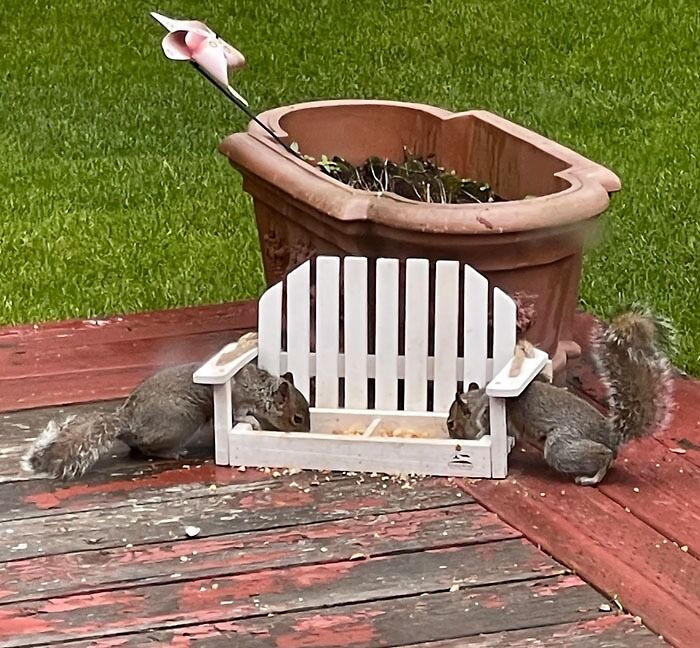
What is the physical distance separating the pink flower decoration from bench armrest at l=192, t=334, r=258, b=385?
21.3 inches

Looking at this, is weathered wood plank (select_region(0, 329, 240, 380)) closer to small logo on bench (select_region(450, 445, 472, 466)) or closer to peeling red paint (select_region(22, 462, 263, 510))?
peeling red paint (select_region(22, 462, 263, 510))

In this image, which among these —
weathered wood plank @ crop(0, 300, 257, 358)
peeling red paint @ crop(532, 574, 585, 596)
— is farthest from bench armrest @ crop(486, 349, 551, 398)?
weathered wood plank @ crop(0, 300, 257, 358)

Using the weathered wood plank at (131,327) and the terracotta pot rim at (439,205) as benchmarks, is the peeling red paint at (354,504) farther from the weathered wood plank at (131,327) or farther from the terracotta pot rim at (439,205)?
the weathered wood plank at (131,327)

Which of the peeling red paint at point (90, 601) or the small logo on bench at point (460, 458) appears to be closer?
the peeling red paint at point (90, 601)

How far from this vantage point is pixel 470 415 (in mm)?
2611

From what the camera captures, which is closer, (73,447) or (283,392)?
(73,447)

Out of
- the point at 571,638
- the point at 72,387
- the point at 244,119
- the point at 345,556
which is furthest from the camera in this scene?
the point at 244,119

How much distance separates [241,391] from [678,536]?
918 mm

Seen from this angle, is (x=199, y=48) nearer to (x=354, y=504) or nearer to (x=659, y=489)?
(x=354, y=504)

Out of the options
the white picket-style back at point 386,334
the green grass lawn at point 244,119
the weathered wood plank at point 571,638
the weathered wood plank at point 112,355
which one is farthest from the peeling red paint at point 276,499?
the green grass lawn at point 244,119

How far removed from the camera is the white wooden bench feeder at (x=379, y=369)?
2604 millimetres

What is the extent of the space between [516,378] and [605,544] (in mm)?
403

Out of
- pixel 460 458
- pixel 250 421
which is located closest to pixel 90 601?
pixel 250 421

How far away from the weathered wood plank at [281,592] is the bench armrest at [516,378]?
345 millimetres
